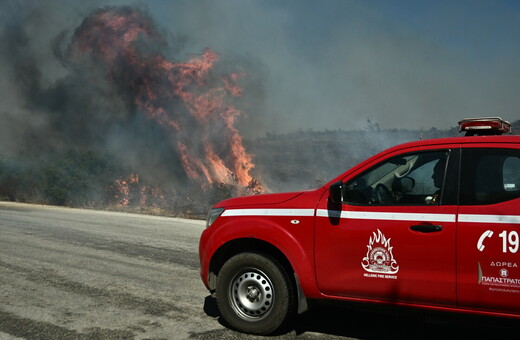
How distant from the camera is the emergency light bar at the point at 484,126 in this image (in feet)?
14.2

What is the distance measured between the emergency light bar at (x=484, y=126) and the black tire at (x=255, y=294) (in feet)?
6.96

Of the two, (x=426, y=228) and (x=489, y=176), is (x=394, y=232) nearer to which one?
(x=426, y=228)

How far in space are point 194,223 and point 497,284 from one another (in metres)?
11.0

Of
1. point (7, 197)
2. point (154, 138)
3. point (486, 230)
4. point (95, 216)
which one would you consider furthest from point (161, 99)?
point (486, 230)

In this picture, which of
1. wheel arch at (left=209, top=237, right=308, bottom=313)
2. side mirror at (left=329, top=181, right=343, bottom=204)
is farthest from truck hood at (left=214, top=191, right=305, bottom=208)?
side mirror at (left=329, top=181, right=343, bottom=204)

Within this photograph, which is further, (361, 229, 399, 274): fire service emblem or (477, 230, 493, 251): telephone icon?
(361, 229, 399, 274): fire service emblem

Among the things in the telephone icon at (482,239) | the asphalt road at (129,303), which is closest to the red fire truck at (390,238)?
the telephone icon at (482,239)

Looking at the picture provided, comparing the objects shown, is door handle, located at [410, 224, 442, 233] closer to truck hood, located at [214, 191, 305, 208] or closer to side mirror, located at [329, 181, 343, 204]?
side mirror, located at [329, 181, 343, 204]

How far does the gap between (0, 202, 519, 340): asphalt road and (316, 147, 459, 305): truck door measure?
0.95 ft

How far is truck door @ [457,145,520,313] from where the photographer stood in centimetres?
367

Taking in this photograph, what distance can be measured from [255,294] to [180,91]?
21425mm

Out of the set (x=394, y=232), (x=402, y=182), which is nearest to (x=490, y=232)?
(x=394, y=232)

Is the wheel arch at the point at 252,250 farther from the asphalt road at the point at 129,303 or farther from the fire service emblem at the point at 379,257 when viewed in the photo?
the fire service emblem at the point at 379,257

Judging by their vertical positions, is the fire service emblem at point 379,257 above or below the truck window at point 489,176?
below
